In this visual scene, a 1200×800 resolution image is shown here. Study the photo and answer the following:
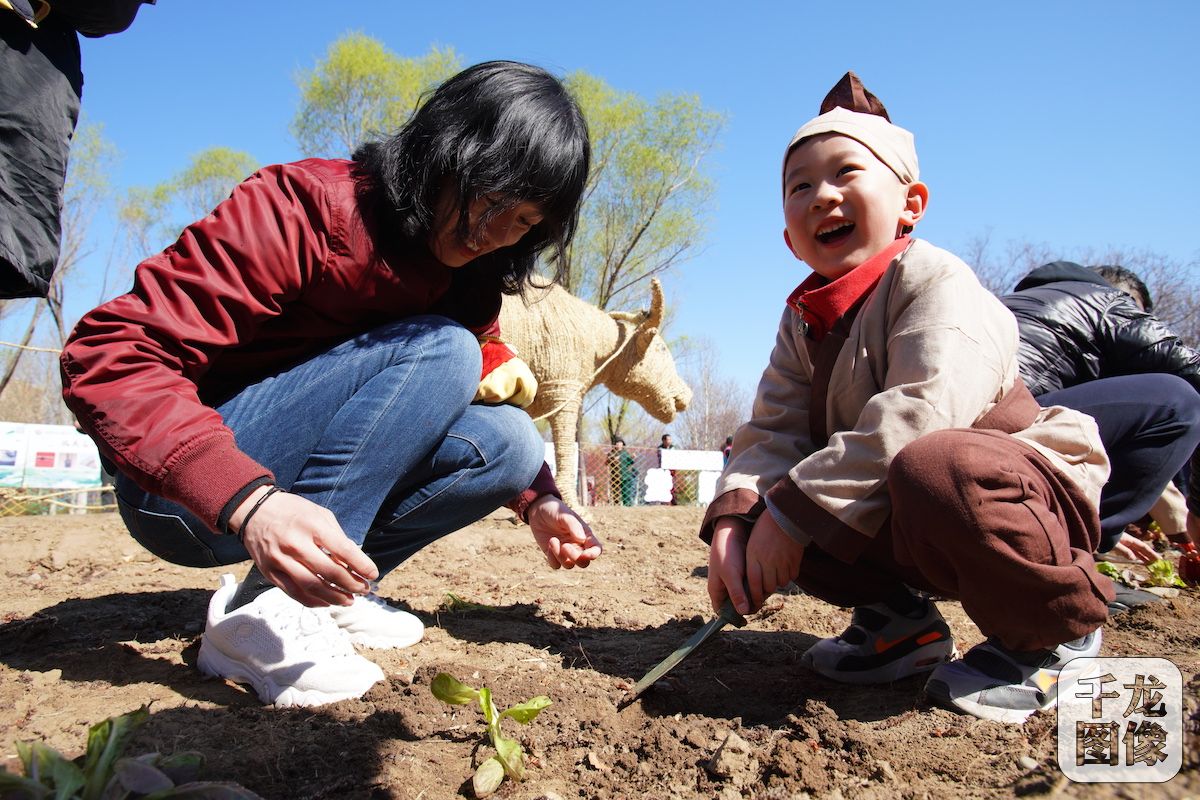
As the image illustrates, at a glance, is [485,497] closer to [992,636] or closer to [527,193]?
[527,193]

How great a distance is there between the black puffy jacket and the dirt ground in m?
0.91

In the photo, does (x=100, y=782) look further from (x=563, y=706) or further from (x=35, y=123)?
(x=35, y=123)

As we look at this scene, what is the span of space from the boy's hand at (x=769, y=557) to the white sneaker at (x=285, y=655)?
886 mm

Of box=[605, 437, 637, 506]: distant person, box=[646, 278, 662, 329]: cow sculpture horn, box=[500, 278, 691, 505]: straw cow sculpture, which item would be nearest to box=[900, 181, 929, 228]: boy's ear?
box=[500, 278, 691, 505]: straw cow sculpture

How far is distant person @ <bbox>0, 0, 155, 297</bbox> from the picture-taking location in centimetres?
156

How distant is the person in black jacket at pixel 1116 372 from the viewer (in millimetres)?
2387

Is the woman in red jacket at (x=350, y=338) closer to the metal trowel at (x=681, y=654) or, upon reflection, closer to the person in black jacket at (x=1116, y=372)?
the metal trowel at (x=681, y=654)

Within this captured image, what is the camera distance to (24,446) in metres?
9.38

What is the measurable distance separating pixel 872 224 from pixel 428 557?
2638 mm

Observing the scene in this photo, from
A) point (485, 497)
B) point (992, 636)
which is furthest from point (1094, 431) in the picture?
point (485, 497)

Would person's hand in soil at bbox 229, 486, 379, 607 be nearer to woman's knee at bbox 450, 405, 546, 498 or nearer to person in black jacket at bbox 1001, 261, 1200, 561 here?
woman's knee at bbox 450, 405, 546, 498

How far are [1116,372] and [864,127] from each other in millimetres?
2146

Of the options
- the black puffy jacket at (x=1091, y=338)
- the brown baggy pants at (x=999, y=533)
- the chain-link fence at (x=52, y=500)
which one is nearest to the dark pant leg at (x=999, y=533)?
the brown baggy pants at (x=999, y=533)

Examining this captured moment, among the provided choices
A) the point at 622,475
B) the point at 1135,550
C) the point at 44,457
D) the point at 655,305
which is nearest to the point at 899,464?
the point at 1135,550
